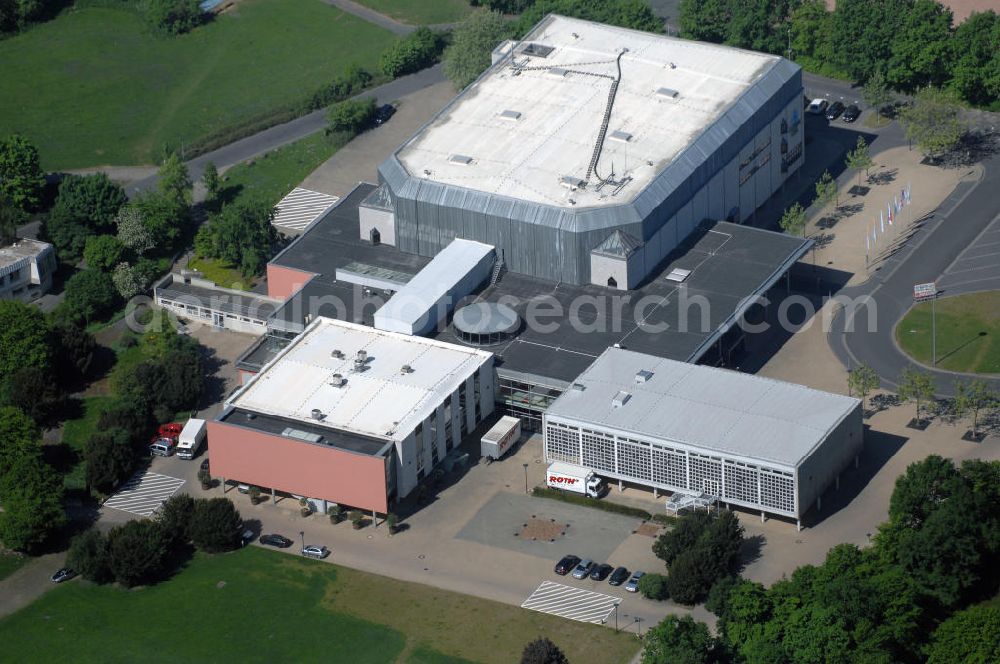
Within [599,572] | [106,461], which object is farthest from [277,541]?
[599,572]

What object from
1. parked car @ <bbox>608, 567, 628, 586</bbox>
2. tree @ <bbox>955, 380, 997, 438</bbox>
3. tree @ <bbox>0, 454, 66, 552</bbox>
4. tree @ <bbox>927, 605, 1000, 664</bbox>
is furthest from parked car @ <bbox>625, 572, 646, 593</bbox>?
tree @ <bbox>0, 454, 66, 552</bbox>

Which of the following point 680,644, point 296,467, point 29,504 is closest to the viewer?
point 680,644

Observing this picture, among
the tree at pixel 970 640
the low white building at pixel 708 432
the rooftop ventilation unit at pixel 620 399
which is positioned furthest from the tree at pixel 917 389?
the tree at pixel 970 640

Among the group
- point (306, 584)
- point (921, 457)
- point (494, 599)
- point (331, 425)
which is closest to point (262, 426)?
point (331, 425)

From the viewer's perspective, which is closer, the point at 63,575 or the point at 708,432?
the point at 63,575

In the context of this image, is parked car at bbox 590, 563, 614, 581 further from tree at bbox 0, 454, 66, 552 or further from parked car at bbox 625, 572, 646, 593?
tree at bbox 0, 454, 66, 552

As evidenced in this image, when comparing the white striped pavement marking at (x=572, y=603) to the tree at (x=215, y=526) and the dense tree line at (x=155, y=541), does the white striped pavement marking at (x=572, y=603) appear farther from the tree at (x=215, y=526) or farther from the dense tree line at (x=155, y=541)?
the dense tree line at (x=155, y=541)

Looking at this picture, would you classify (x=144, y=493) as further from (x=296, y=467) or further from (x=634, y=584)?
(x=634, y=584)
